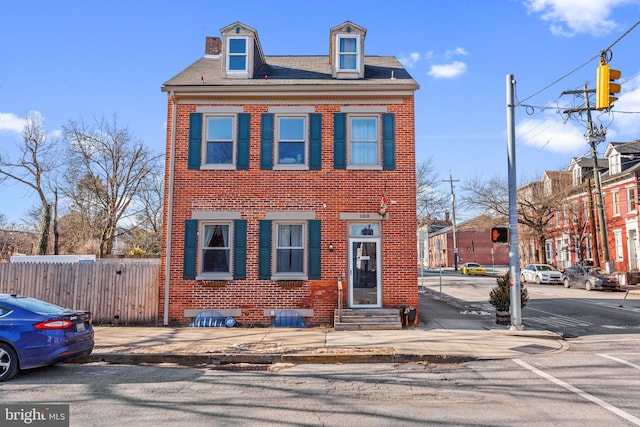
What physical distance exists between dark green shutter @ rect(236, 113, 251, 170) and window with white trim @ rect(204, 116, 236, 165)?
218 millimetres

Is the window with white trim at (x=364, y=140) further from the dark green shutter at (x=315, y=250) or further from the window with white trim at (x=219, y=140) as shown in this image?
the window with white trim at (x=219, y=140)

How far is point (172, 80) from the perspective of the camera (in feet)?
47.1

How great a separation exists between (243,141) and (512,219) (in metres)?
7.93

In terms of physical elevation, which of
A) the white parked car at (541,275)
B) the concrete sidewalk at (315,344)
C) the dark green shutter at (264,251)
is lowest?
the concrete sidewalk at (315,344)

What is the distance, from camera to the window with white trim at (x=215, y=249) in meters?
13.7

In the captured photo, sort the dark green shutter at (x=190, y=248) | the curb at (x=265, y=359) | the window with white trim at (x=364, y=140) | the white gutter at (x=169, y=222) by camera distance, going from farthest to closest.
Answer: the window with white trim at (x=364, y=140) → the dark green shutter at (x=190, y=248) → the white gutter at (x=169, y=222) → the curb at (x=265, y=359)

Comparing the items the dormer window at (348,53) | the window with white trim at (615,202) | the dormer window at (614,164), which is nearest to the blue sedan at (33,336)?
the dormer window at (348,53)

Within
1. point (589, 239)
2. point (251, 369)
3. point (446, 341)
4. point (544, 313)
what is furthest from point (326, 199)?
point (589, 239)

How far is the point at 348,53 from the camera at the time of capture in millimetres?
14625

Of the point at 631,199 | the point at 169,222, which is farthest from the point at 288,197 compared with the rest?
the point at 631,199

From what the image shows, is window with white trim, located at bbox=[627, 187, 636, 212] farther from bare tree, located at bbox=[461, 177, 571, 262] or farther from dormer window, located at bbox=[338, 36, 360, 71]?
dormer window, located at bbox=[338, 36, 360, 71]

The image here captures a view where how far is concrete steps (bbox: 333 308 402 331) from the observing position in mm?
12430

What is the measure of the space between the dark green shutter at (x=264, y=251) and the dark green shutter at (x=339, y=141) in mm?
2687

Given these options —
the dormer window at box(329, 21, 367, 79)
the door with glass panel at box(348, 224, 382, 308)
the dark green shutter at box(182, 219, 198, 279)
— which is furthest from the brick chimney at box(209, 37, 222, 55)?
the door with glass panel at box(348, 224, 382, 308)
